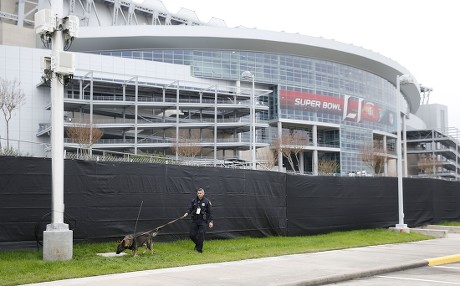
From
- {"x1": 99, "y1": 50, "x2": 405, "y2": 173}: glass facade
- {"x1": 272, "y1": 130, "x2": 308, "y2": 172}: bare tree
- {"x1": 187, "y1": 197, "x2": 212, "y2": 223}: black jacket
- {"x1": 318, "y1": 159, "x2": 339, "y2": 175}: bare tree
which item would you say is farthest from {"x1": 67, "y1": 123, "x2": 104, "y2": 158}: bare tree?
{"x1": 187, "y1": 197, "x2": 212, "y2": 223}: black jacket

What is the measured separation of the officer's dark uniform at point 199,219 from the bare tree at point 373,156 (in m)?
72.3

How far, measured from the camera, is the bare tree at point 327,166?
264ft

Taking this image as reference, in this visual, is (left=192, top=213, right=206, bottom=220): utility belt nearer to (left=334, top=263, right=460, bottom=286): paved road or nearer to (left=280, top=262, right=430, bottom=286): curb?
(left=280, top=262, right=430, bottom=286): curb

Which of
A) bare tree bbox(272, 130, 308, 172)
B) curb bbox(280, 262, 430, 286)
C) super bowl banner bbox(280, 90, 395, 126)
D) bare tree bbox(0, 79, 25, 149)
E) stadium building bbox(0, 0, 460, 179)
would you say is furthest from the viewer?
super bowl banner bbox(280, 90, 395, 126)

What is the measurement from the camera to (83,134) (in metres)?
56.4

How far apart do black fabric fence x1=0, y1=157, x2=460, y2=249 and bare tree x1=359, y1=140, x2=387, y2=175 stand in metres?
64.8

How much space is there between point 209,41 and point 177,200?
63869 mm

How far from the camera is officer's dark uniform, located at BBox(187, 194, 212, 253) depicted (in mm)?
12516

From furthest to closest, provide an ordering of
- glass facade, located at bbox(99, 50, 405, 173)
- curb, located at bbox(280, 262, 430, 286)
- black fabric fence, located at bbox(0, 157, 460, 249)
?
glass facade, located at bbox(99, 50, 405, 173) → black fabric fence, located at bbox(0, 157, 460, 249) → curb, located at bbox(280, 262, 430, 286)

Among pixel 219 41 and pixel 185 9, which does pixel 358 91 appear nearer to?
pixel 219 41

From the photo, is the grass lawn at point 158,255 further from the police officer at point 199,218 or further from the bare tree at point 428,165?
the bare tree at point 428,165

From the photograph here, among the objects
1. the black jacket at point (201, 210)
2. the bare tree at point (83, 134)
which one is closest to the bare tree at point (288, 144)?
the bare tree at point (83, 134)

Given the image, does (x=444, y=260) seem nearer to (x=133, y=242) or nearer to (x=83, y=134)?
(x=133, y=242)

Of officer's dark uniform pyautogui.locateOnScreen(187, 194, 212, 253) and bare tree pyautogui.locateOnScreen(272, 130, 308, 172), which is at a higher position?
bare tree pyautogui.locateOnScreen(272, 130, 308, 172)
